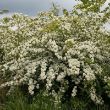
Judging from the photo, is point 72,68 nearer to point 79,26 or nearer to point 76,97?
point 76,97

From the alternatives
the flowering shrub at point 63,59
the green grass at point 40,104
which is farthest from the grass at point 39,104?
the flowering shrub at point 63,59

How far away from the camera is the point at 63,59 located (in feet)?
35.4

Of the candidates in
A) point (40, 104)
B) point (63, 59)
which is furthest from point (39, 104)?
point (63, 59)

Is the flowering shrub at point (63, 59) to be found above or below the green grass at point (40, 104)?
above

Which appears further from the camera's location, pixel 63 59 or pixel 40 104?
pixel 63 59

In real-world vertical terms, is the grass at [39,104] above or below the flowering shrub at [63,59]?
below

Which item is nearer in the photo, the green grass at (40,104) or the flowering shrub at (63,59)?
the green grass at (40,104)

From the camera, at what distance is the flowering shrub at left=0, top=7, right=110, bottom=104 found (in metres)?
10.4

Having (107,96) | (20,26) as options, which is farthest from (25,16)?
(107,96)

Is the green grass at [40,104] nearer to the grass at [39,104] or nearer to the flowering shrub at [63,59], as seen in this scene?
the grass at [39,104]

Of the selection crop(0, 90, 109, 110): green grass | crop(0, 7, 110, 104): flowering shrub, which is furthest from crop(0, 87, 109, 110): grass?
crop(0, 7, 110, 104): flowering shrub

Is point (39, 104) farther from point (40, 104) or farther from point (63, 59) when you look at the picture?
point (63, 59)

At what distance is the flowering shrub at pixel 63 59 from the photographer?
10.4m

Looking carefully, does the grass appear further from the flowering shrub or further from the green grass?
the flowering shrub
